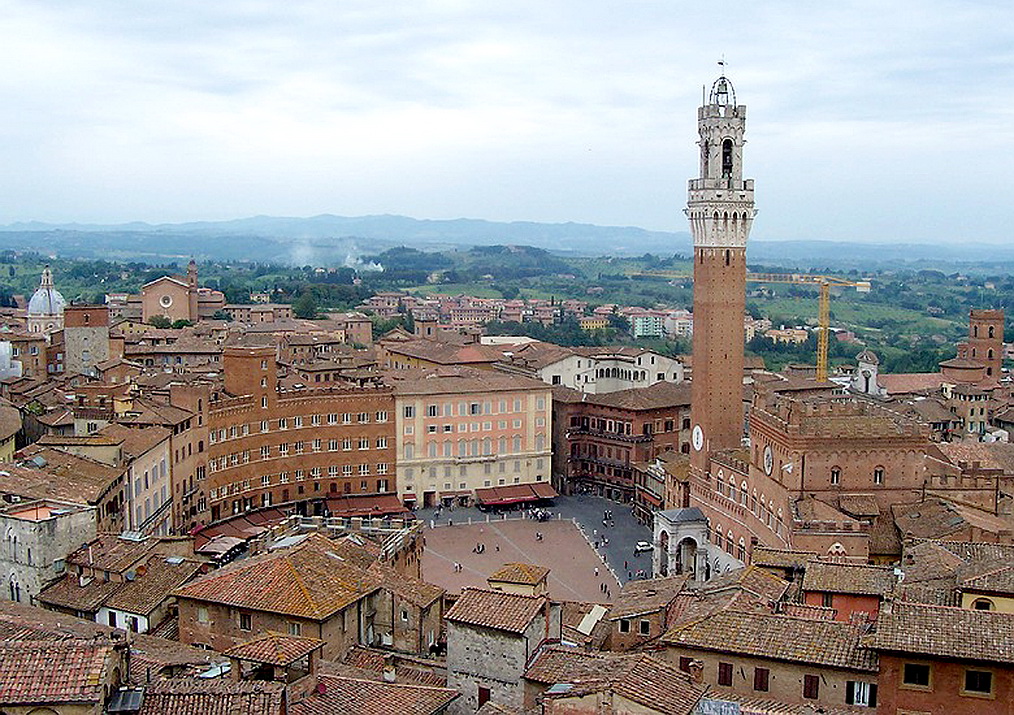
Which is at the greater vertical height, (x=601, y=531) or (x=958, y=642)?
(x=958, y=642)

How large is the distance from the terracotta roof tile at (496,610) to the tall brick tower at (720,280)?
40.7 meters

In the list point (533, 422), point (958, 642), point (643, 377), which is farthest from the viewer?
point (643, 377)

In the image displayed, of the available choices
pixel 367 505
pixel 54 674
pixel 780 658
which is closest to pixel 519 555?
pixel 367 505

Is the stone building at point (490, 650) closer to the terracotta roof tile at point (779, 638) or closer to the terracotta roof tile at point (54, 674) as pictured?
the terracotta roof tile at point (779, 638)

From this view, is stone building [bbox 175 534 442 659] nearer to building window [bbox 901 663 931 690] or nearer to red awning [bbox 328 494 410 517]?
building window [bbox 901 663 931 690]

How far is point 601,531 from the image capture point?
66.8m

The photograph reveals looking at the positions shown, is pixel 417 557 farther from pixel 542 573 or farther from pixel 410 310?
pixel 410 310

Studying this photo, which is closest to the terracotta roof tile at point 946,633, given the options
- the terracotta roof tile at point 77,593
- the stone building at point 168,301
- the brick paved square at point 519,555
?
the terracotta roof tile at point 77,593

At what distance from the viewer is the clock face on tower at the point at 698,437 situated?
64.2m

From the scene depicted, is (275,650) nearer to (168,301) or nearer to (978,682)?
(978,682)

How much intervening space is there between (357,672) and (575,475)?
54.0m

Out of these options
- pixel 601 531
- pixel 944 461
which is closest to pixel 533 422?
pixel 601 531

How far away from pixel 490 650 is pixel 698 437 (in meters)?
42.4

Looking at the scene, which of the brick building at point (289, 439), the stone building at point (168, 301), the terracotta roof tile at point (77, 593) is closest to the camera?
the terracotta roof tile at point (77, 593)
